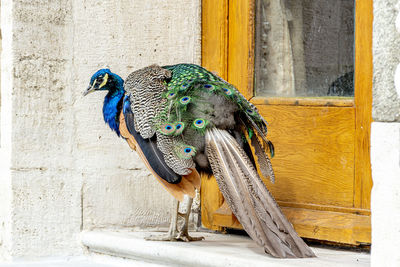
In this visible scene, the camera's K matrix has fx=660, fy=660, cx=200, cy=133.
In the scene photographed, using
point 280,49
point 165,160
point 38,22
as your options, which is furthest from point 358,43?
point 38,22

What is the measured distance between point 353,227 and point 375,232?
675 millimetres

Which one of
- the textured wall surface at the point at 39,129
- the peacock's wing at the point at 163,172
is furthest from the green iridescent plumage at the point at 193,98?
the textured wall surface at the point at 39,129

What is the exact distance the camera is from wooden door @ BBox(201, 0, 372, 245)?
8.64 feet

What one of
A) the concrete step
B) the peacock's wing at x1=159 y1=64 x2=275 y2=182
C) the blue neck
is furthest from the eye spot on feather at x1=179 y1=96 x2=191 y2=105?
the concrete step

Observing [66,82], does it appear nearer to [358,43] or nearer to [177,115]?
[177,115]

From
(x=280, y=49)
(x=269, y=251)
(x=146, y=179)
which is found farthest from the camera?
(x=146, y=179)

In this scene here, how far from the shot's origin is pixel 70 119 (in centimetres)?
319

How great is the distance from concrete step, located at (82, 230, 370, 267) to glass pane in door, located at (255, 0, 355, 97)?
0.69 meters

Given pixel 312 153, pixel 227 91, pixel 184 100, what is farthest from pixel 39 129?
pixel 312 153

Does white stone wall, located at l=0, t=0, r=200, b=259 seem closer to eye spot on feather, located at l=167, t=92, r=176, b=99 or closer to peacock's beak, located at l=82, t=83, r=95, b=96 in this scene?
peacock's beak, located at l=82, t=83, r=95, b=96

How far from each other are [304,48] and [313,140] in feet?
1.41

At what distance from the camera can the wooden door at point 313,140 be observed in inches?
104

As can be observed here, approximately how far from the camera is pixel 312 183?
2.82 meters

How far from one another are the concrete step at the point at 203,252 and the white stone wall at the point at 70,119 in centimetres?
16
